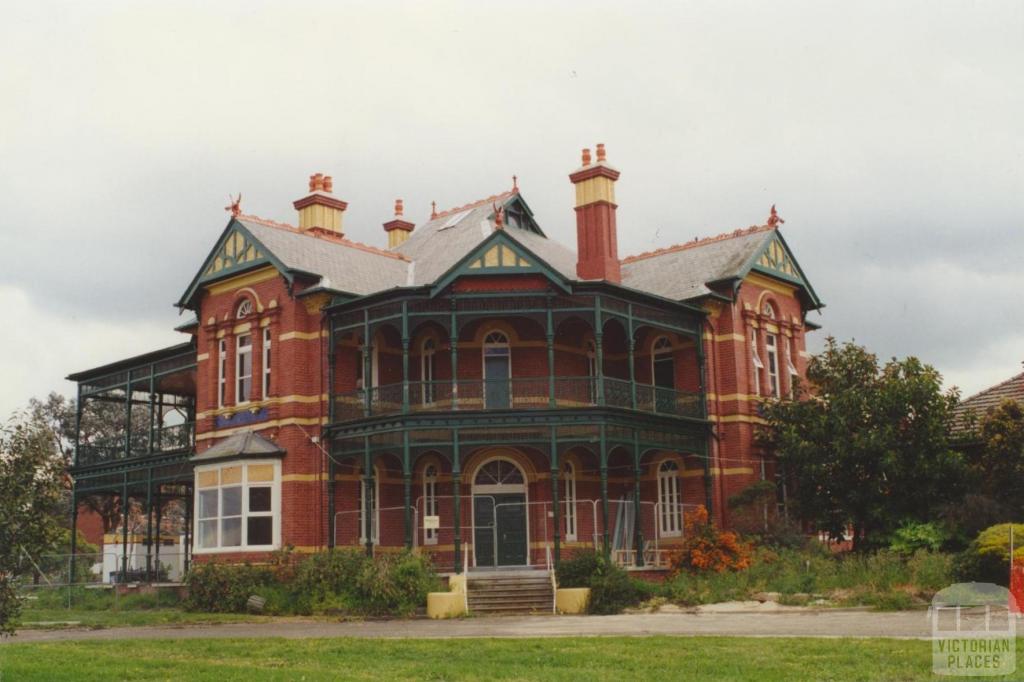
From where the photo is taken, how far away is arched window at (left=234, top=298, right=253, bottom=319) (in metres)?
32.0

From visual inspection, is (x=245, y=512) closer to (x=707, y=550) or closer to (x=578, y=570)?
(x=578, y=570)

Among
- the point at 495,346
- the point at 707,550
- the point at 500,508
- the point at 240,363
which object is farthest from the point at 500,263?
the point at 707,550

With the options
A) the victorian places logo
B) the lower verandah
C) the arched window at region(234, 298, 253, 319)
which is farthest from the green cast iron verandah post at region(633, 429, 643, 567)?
the arched window at region(234, 298, 253, 319)

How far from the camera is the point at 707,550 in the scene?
2755 cm

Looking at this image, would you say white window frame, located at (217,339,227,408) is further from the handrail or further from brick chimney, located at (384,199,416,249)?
brick chimney, located at (384,199,416,249)

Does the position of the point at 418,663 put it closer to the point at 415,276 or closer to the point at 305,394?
the point at 305,394

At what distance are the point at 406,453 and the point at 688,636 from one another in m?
11.5

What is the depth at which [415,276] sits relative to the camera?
33188 mm

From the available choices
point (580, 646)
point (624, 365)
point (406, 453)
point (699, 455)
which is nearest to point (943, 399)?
point (699, 455)

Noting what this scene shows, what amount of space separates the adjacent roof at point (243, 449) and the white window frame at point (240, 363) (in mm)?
1332

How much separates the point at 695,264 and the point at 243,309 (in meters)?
12.9

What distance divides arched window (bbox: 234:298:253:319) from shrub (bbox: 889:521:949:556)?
17607 mm

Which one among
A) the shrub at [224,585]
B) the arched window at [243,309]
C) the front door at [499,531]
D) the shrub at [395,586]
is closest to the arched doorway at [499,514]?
the front door at [499,531]

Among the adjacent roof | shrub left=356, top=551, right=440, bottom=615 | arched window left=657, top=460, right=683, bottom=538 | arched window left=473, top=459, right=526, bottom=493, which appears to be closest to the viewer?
shrub left=356, top=551, right=440, bottom=615
